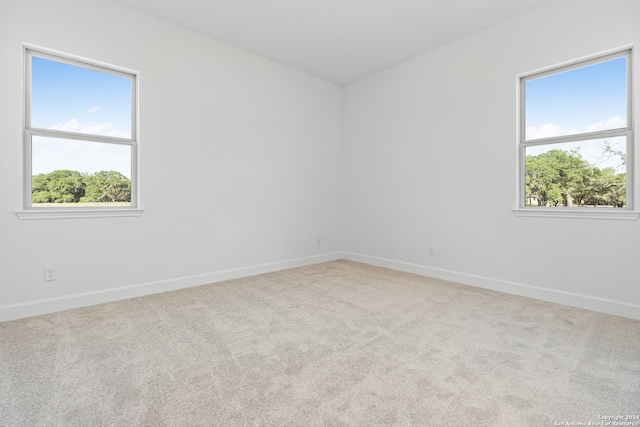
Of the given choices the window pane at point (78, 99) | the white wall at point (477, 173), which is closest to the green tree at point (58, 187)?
the window pane at point (78, 99)

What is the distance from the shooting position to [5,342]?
2137 mm

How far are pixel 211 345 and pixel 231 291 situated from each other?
1.29 m

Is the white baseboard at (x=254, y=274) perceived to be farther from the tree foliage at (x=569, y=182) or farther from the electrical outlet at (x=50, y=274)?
the tree foliage at (x=569, y=182)

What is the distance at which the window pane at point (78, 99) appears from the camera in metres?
2.77

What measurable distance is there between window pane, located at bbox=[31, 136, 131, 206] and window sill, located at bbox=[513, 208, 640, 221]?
4.18 metres

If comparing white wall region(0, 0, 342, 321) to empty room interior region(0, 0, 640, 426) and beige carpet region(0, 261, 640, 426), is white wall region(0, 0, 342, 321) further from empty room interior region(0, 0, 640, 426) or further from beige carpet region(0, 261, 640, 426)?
beige carpet region(0, 261, 640, 426)

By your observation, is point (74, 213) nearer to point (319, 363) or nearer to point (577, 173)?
point (319, 363)

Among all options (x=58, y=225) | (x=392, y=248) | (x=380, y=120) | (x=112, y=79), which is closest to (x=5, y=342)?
(x=58, y=225)

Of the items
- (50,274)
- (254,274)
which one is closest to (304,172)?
(254,274)

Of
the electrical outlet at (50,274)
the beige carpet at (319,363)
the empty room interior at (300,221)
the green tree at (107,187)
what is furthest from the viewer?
the green tree at (107,187)

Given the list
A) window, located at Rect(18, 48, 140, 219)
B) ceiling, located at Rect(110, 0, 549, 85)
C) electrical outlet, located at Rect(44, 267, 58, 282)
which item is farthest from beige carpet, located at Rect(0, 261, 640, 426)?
ceiling, located at Rect(110, 0, 549, 85)

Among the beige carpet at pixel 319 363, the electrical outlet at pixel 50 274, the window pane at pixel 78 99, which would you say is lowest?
the beige carpet at pixel 319 363

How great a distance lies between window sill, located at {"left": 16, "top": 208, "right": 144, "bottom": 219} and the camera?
8.66 ft

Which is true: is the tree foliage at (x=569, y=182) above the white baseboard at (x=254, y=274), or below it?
above
